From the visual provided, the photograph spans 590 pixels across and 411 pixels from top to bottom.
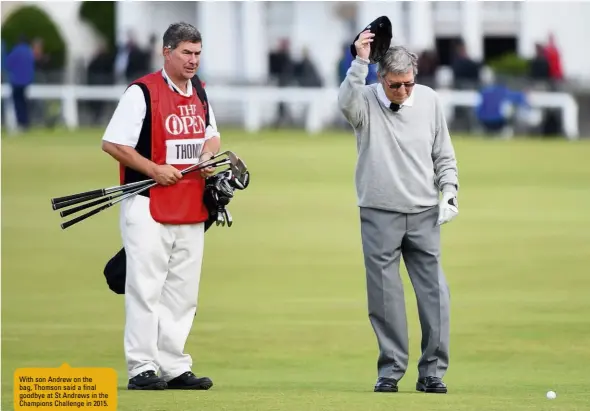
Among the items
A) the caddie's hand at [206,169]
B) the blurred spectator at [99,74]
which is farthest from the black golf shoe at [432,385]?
the blurred spectator at [99,74]

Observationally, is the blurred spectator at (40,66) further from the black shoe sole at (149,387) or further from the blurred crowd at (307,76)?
the black shoe sole at (149,387)

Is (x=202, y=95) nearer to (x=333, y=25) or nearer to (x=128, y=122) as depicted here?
(x=128, y=122)

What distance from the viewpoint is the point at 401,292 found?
8.73 m

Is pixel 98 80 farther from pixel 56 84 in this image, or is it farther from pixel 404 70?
pixel 404 70

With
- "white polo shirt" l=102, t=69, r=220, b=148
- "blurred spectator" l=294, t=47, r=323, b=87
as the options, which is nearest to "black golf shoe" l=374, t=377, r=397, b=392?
"white polo shirt" l=102, t=69, r=220, b=148

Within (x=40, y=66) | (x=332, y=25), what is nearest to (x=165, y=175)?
(x=40, y=66)

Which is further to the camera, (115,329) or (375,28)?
(115,329)

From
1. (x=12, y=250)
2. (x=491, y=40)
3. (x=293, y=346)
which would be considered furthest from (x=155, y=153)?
(x=491, y=40)

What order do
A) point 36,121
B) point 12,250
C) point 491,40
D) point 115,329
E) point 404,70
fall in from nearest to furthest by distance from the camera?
point 404,70, point 115,329, point 12,250, point 36,121, point 491,40

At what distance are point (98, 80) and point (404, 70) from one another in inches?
1082

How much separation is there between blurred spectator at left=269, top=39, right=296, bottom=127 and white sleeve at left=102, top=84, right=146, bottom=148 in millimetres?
25499

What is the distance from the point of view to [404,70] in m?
8.41

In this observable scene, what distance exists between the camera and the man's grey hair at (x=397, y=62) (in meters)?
8.42

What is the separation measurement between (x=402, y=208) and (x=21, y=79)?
75.5ft
